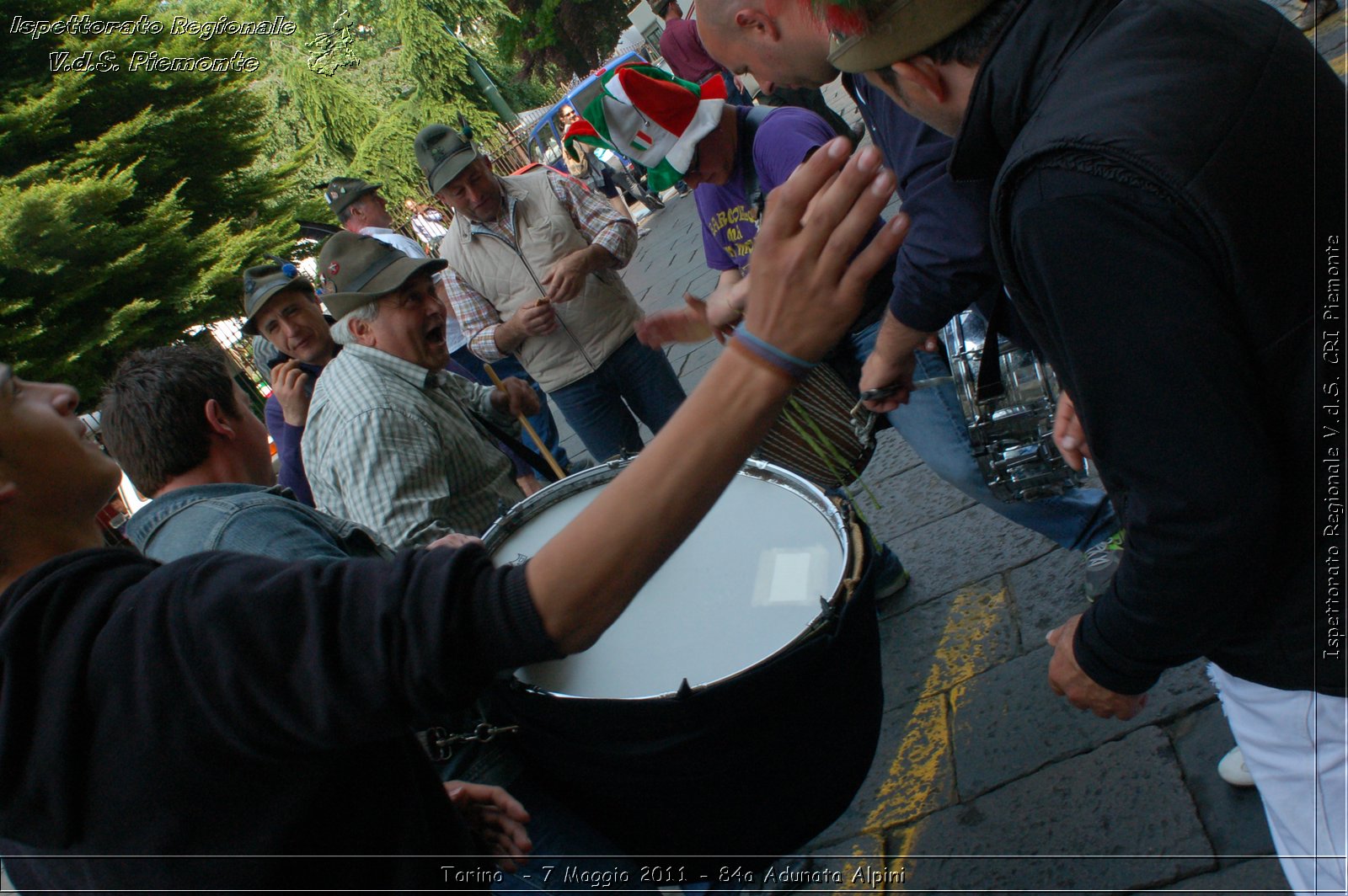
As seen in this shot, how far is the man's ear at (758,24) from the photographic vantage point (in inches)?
75.3

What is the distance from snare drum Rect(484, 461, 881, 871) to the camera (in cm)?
140

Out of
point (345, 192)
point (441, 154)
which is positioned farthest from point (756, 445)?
point (345, 192)

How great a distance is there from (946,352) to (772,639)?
100cm

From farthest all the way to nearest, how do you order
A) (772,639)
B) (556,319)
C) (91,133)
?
(91,133) < (556,319) < (772,639)

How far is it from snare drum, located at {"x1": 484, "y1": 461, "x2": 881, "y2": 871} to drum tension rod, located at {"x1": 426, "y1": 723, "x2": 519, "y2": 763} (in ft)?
0.13

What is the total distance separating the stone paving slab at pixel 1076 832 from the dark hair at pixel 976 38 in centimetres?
172

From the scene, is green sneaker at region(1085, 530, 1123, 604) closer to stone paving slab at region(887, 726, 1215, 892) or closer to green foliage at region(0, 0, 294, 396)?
stone paving slab at region(887, 726, 1215, 892)

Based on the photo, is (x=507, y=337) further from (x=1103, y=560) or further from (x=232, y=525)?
(x=1103, y=560)

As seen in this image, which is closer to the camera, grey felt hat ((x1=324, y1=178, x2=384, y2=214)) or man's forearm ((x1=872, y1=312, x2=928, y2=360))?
man's forearm ((x1=872, y1=312, x2=928, y2=360))

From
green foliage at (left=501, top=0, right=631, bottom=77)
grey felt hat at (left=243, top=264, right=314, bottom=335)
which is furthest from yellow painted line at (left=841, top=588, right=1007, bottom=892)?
green foliage at (left=501, top=0, right=631, bottom=77)

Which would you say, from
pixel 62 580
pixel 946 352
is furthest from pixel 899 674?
pixel 62 580

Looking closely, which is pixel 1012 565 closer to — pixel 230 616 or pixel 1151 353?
pixel 1151 353

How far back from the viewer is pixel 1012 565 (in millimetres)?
2924

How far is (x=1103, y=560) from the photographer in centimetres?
231
